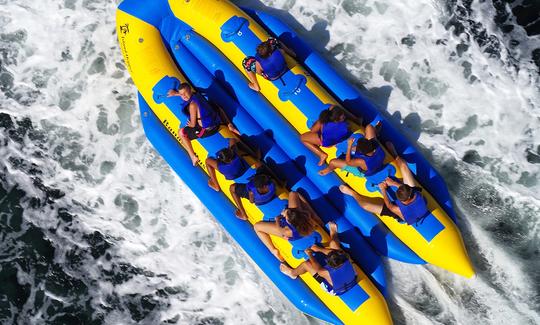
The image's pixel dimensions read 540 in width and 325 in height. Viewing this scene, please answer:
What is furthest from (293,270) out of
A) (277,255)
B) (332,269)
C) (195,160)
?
(195,160)

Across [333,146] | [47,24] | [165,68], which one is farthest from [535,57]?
[47,24]

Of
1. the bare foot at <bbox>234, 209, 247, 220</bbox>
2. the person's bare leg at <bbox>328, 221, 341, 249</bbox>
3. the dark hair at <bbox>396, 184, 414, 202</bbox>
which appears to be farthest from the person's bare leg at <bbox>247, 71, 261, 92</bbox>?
the dark hair at <bbox>396, 184, 414, 202</bbox>

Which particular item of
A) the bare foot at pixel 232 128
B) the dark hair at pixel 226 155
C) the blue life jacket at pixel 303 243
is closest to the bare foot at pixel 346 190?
the blue life jacket at pixel 303 243

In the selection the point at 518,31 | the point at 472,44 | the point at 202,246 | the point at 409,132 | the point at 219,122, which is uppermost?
the point at 518,31

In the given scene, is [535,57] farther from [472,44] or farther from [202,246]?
[202,246]

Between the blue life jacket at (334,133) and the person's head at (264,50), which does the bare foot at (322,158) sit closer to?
the blue life jacket at (334,133)

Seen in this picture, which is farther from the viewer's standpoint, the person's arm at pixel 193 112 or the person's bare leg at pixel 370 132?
the person's arm at pixel 193 112

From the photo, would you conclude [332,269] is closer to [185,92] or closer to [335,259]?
[335,259]
